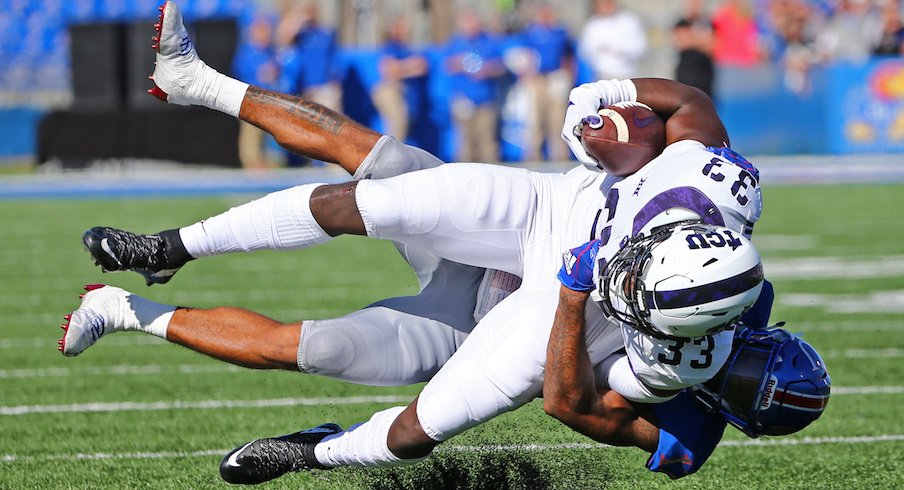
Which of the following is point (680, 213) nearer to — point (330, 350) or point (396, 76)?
point (330, 350)

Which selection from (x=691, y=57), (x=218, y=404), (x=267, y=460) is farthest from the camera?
(x=691, y=57)

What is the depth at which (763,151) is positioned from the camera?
1655cm

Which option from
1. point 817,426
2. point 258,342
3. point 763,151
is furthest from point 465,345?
point 763,151

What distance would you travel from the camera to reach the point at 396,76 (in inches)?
615

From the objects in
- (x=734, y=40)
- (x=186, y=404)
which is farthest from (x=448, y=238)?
(x=734, y=40)

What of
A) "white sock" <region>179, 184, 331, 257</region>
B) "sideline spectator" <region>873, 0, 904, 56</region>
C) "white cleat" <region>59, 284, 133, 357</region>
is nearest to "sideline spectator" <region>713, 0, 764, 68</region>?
"sideline spectator" <region>873, 0, 904, 56</region>

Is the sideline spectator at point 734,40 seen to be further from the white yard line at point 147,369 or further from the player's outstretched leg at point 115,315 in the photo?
the player's outstretched leg at point 115,315

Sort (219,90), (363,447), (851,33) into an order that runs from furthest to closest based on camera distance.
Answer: (851,33), (219,90), (363,447)

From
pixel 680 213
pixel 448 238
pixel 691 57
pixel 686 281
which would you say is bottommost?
pixel 691 57

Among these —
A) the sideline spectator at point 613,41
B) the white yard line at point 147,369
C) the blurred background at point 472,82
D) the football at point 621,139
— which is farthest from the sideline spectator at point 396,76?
the football at point 621,139

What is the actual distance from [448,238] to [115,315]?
1.13m

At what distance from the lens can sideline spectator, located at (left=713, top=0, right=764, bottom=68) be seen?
1605 centimetres

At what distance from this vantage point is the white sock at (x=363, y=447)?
3729 millimetres

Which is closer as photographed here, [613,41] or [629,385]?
[629,385]
